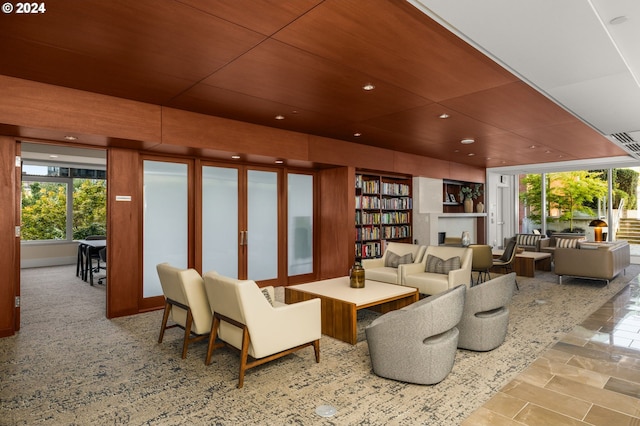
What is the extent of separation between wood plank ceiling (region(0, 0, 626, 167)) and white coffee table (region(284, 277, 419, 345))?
2.35 m

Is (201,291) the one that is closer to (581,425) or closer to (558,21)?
(581,425)

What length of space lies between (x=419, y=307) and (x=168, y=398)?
2076 millimetres

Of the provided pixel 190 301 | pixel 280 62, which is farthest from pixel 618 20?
pixel 190 301

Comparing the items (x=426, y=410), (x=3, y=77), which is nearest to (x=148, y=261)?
(x=3, y=77)

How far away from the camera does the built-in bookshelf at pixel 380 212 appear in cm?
789

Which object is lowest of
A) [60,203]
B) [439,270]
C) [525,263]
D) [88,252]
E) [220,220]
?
[525,263]

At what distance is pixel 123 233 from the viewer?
509 centimetres

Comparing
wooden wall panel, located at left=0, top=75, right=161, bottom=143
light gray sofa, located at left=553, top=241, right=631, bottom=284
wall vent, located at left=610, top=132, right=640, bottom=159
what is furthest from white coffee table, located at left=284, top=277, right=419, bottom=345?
wall vent, located at left=610, top=132, right=640, bottom=159

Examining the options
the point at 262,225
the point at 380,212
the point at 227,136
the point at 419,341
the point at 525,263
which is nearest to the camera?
the point at 419,341

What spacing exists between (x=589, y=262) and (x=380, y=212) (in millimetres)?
4027

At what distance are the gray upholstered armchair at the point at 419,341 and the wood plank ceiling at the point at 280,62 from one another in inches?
84.8

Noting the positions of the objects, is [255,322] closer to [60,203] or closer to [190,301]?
[190,301]

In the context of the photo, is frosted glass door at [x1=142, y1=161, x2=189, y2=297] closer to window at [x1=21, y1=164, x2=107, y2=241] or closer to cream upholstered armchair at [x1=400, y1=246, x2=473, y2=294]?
cream upholstered armchair at [x1=400, y1=246, x2=473, y2=294]

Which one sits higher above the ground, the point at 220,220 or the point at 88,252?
the point at 220,220
